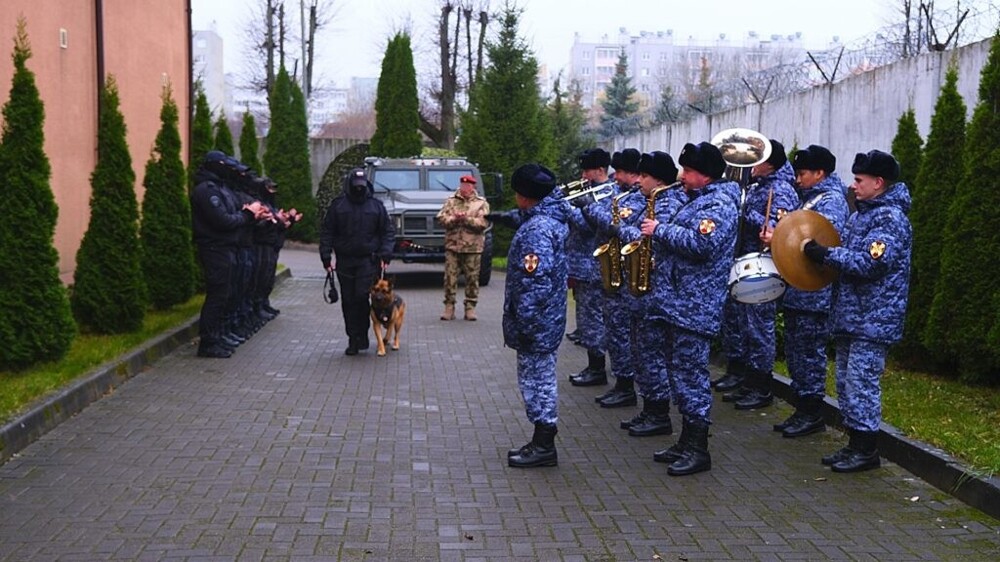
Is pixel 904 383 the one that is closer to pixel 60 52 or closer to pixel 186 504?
pixel 186 504

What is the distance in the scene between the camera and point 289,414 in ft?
27.2

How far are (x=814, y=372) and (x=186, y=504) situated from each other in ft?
14.6

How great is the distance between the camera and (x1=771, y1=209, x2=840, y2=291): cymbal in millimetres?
6832

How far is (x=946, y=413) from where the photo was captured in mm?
7895

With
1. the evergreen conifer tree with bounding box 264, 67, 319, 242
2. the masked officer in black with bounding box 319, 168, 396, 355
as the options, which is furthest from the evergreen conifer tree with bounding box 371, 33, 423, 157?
the masked officer in black with bounding box 319, 168, 396, 355

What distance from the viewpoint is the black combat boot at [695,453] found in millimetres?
6648

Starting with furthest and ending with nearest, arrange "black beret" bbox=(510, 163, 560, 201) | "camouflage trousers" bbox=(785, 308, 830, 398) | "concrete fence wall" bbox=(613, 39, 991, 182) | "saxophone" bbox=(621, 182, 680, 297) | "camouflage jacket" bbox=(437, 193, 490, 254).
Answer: "camouflage jacket" bbox=(437, 193, 490, 254) → "concrete fence wall" bbox=(613, 39, 991, 182) → "camouflage trousers" bbox=(785, 308, 830, 398) → "saxophone" bbox=(621, 182, 680, 297) → "black beret" bbox=(510, 163, 560, 201)

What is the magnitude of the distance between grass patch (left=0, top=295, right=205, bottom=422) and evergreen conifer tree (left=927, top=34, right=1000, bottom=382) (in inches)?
287

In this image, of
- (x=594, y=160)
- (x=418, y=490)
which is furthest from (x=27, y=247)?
(x=594, y=160)

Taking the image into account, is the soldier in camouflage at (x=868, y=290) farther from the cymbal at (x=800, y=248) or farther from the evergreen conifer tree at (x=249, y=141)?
the evergreen conifer tree at (x=249, y=141)

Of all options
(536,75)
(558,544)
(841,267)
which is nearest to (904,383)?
(841,267)

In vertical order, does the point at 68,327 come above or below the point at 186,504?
above

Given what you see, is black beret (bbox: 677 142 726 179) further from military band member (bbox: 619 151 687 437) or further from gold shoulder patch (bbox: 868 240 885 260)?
gold shoulder patch (bbox: 868 240 885 260)

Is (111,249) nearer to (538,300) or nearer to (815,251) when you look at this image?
(538,300)
